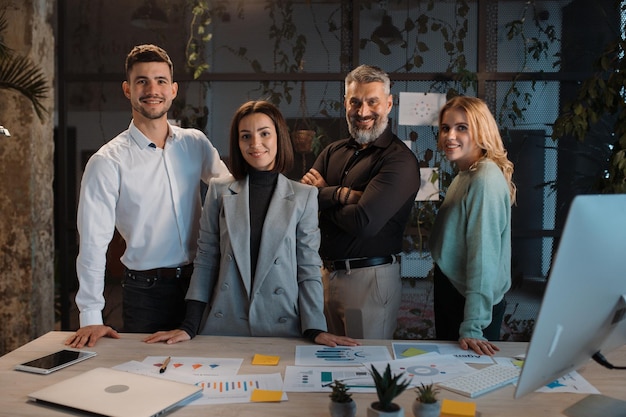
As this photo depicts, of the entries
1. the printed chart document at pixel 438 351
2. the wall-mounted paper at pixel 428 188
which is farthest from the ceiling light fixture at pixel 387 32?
the printed chart document at pixel 438 351

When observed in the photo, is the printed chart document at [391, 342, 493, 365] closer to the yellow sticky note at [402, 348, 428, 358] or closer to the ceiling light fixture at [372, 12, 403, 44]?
the yellow sticky note at [402, 348, 428, 358]

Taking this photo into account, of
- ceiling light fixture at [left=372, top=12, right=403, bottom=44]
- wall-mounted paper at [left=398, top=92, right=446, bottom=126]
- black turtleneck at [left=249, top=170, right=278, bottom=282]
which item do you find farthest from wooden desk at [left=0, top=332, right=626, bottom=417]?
ceiling light fixture at [left=372, top=12, right=403, bottom=44]

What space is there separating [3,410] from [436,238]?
1747 mm

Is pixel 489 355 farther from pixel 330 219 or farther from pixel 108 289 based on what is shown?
pixel 108 289

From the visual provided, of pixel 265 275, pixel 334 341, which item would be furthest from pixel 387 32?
pixel 334 341

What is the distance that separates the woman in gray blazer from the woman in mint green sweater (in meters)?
0.55

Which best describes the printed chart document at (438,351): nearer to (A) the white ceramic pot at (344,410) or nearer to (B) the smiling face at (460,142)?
(A) the white ceramic pot at (344,410)

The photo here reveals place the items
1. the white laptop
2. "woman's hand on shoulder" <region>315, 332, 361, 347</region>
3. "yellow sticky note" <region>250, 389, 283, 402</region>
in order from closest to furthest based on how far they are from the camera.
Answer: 1. the white laptop
2. "yellow sticky note" <region>250, 389, 283, 402</region>
3. "woman's hand on shoulder" <region>315, 332, 361, 347</region>

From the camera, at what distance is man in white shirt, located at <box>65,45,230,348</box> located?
8.38 feet

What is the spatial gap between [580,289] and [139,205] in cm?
189

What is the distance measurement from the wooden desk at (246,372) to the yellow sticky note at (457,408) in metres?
0.03

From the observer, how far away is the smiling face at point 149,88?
2.58 metres

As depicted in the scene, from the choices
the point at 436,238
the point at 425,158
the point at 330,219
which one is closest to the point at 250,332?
the point at 330,219

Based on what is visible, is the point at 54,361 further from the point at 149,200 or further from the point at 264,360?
the point at 149,200
